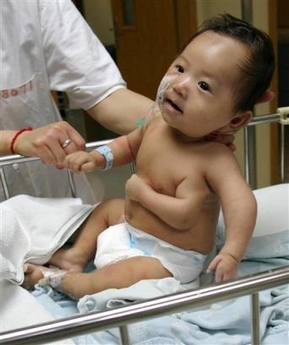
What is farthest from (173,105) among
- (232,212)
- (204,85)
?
(232,212)

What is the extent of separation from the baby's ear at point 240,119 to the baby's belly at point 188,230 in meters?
0.12

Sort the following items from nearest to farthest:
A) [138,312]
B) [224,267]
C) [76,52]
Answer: [138,312]
[224,267]
[76,52]

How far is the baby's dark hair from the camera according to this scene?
0.61 meters

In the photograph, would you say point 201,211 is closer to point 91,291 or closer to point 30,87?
point 91,291

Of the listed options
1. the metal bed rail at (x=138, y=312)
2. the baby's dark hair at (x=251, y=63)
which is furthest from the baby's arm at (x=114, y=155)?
the metal bed rail at (x=138, y=312)

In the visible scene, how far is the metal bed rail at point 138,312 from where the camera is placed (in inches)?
15.2

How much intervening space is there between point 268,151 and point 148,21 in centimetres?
88

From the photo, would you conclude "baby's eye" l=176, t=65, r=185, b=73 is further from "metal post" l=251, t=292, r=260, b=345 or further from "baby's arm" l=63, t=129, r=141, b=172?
"metal post" l=251, t=292, r=260, b=345

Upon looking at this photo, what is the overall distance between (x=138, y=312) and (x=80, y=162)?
37cm

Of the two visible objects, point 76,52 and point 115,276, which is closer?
point 115,276

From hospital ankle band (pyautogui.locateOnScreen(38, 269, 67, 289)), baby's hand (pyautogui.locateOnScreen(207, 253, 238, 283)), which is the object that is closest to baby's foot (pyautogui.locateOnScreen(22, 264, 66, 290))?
hospital ankle band (pyautogui.locateOnScreen(38, 269, 67, 289))

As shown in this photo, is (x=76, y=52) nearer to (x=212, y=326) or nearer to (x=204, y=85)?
(x=204, y=85)

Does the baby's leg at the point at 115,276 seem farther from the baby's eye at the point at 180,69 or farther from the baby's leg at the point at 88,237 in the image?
the baby's eye at the point at 180,69

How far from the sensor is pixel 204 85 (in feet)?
2.08
